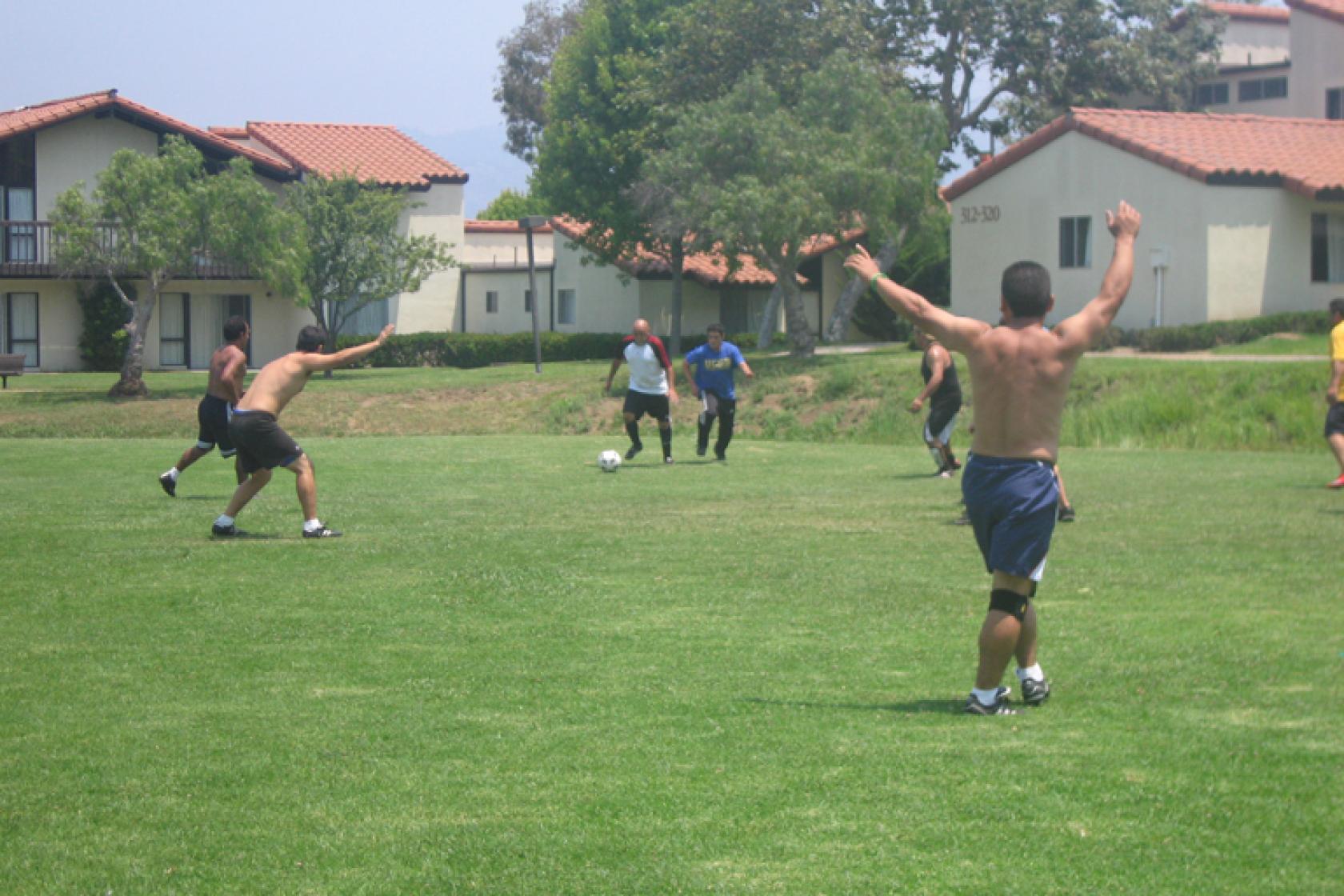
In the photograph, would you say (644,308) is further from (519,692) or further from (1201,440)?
(519,692)

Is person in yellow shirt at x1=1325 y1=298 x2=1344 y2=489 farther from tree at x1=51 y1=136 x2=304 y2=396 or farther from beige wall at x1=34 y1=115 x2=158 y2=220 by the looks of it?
beige wall at x1=34 y1=115 x2=158 y2=220

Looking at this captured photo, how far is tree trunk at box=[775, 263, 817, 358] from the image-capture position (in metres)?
40.6

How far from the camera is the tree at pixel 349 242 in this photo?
138ft

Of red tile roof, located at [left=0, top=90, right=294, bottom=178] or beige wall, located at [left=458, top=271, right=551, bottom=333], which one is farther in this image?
beige wall, located at [left=458, top=271, right=551, bottom=333]

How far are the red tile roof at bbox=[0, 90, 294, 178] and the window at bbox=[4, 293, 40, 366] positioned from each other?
4.74 m

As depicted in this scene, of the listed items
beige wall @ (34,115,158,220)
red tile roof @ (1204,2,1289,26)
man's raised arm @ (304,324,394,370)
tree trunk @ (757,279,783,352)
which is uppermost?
red tile roof @ (1204,2,1289,26)

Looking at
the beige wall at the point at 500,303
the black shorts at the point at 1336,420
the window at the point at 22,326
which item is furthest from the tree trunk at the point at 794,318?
the black shorts at the point at 1336,420

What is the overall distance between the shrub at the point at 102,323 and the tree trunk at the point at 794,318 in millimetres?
19487

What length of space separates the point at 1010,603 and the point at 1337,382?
36.8 feet

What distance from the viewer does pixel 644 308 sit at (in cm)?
5847

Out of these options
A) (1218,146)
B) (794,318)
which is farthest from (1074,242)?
(794,318)

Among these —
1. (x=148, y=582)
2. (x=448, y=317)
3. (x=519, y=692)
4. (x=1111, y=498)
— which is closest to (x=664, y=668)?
(x=519, y=692)

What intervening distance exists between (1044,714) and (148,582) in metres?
6.68

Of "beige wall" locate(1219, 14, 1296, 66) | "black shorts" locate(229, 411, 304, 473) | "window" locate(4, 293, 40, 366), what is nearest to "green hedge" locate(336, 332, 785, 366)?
"window" locate(4, 293, 40, 366)
